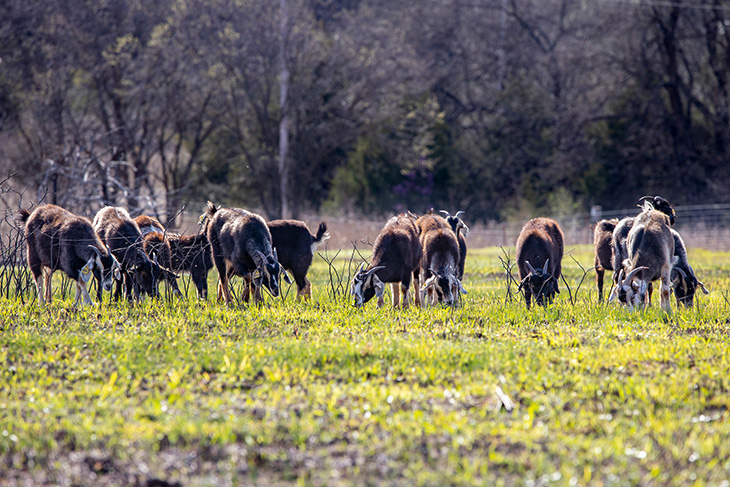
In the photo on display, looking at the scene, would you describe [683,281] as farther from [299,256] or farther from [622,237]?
[299,256]

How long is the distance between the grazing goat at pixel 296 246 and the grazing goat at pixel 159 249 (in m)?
1.65

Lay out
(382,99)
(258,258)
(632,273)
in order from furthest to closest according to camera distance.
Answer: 1. (382,99)
2. (258,258)
3. (632,273)

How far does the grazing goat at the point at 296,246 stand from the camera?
12.2m

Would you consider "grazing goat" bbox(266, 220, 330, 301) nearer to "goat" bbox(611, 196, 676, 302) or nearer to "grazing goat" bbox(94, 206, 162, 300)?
"grazing goat" bbox(94, 206, 162, 300)

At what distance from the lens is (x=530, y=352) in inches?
303

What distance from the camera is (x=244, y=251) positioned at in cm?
1116

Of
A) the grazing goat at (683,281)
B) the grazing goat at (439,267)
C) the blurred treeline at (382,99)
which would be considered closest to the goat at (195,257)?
the grazing goat at (439,267)

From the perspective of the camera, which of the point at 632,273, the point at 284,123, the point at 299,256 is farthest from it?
the point at 284,123

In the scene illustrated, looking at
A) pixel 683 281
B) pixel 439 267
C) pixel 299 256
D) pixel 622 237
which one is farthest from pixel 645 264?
pixel 299 256

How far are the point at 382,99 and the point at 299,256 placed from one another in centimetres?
2388

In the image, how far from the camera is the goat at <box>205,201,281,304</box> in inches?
424

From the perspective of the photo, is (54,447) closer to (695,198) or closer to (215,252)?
(215,252)

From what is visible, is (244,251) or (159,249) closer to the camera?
(244,251)

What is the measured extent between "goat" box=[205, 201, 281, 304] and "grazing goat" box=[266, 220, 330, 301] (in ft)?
2.41
